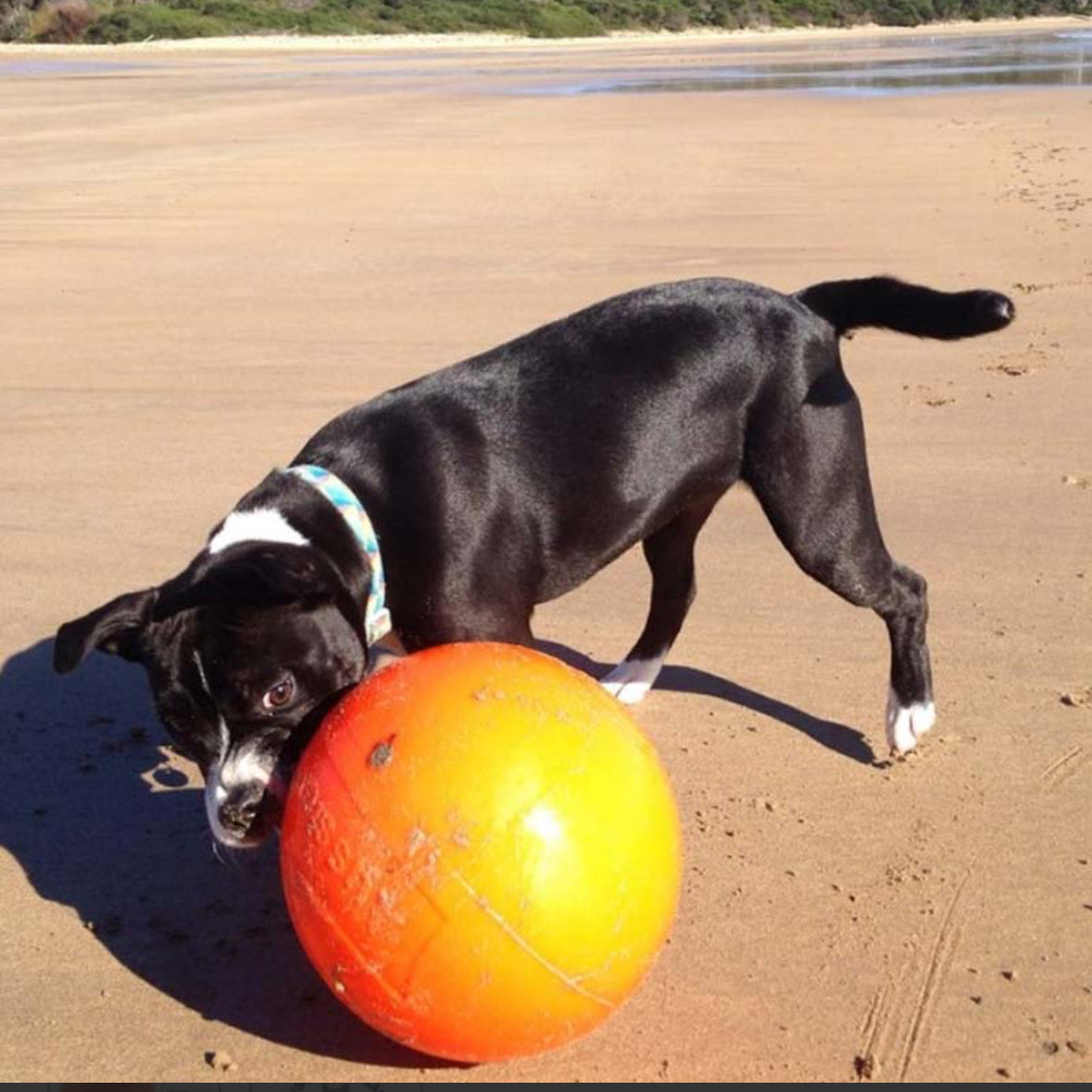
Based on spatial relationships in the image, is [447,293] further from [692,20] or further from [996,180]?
[692,20]

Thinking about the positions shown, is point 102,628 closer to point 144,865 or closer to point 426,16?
point 144,865

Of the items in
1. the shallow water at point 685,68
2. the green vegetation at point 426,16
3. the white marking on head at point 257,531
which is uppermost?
the white marking on head at point 257,531

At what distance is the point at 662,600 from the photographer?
5.49m

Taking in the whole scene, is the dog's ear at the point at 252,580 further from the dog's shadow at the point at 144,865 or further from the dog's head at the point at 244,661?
the dog's shadow at the point at 144,865

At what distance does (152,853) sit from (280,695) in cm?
98

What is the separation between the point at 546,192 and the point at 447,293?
515 cm

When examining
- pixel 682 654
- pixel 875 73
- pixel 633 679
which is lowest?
pixel 875 73

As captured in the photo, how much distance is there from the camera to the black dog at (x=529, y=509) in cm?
376

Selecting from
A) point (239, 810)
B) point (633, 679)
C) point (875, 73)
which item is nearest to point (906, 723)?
point (633, 679)

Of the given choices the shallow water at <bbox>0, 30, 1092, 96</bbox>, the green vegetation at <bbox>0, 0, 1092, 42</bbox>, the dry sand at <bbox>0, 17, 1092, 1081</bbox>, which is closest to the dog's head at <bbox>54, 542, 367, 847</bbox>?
the dry sand at <bbox>0, 17, 1092, 1081</bbox>

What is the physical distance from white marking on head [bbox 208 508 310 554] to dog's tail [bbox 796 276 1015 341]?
76.1 inches

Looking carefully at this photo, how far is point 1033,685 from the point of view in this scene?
5266 millimetres

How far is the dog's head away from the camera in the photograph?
12.2 feet

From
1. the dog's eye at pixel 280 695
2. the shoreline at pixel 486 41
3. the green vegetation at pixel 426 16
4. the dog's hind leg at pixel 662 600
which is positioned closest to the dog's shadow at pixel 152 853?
the dog's hind leg at pixel 662 600
